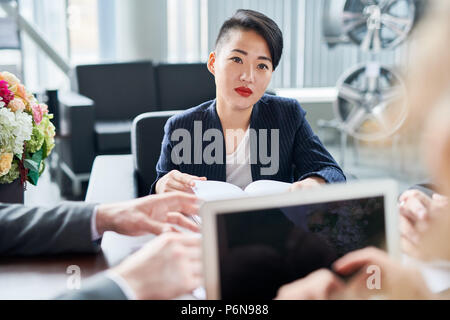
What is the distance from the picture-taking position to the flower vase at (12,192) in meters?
1.09

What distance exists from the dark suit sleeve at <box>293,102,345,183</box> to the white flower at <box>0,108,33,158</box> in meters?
0.67

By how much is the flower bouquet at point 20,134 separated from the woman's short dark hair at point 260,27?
49 cm

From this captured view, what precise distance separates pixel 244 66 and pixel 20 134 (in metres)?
0.54

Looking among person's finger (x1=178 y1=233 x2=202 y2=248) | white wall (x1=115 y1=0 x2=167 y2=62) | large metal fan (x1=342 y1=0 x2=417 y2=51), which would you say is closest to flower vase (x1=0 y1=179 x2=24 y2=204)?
person's finger (x1=178 y1=233 x2=202 y2=248)

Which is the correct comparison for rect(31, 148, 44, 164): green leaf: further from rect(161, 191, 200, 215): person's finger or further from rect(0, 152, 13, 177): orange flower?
rect(161, 191, 200, 215): person's finger

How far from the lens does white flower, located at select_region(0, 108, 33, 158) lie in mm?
1062

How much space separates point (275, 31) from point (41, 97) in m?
2.80

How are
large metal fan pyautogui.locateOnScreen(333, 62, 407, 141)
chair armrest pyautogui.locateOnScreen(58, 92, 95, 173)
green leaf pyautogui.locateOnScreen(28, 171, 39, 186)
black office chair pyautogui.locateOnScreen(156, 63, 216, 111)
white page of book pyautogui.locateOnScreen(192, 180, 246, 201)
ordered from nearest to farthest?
white page of book pyautogui.locateOnScreen(192, 180, 246, 201), green leaf pyautogui.locateOnScreen(28, 171, 39, 186), chair armrest pyautogui.locateOnScreen(58, 92, 95, 173), black office chair pyautogui.locateOnScreen(156, 63, 216, 111), large metal fan pyautogui.locateOnScreen(333, 62, 407, 141)

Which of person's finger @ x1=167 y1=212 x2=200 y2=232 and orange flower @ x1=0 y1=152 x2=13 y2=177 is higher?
orange flower @ x1=0 y1=152 x2=13 y2=177

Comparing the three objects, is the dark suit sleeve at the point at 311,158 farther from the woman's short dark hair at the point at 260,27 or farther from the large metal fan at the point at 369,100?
the large metal fan at the point at 369,100

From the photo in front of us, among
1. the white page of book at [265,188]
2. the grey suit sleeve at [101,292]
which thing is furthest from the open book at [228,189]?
the grey suit sleeve at [101,292]

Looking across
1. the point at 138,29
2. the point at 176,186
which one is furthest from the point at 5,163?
the point at 138,29

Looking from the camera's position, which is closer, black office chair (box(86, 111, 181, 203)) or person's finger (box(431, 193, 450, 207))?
person's finger (box(431, 193, 450, 207))

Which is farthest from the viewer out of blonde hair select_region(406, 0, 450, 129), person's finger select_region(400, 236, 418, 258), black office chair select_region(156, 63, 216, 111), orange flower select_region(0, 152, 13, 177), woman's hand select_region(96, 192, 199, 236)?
black office chair select_region(156, 63, 216, 111)
